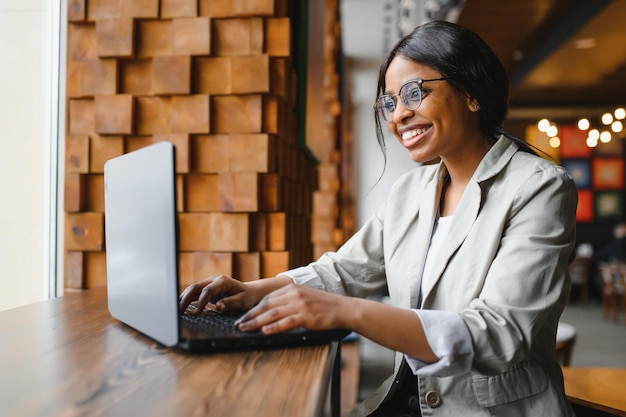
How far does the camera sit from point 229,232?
194cm

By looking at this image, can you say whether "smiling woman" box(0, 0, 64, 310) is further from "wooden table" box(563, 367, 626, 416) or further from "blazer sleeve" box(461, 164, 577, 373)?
"wooden table" box(563, 367, 626, 416)

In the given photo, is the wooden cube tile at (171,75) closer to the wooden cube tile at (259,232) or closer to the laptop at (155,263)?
the wooden cube tile at (259,232)

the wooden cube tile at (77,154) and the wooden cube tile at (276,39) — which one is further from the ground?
the wooden cube tile at (276,39)

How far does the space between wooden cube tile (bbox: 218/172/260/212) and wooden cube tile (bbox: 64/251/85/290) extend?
487 mm

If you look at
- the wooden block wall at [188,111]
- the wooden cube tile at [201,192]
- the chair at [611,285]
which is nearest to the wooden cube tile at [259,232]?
the wooden block wall at [188,111]

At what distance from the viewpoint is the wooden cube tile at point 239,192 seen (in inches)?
75.6

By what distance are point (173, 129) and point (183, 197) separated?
22 centimetres

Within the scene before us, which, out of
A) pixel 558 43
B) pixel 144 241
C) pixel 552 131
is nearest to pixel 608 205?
pixel 552 131

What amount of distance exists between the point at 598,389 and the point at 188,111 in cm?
150

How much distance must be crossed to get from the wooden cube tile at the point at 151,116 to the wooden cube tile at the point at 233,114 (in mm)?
166

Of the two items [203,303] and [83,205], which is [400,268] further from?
[83,205]

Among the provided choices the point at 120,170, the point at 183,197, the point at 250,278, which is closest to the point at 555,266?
the point at 120,170

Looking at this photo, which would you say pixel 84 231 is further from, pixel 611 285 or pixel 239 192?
pixel 611 285

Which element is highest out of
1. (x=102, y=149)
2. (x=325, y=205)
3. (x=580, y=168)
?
(x=580, y=168)
